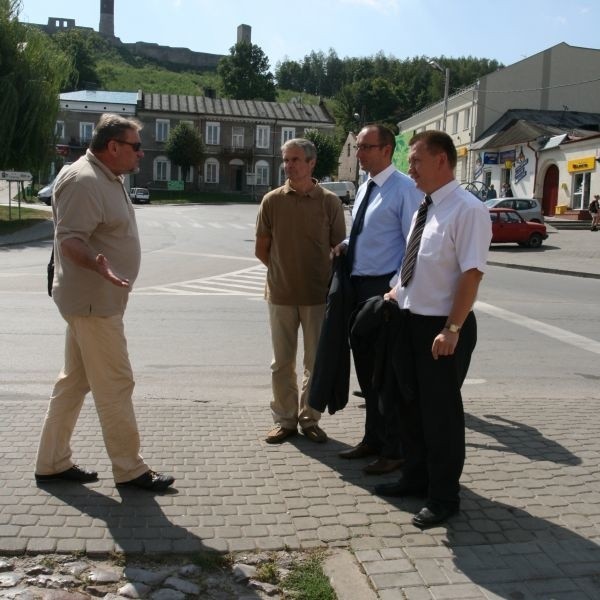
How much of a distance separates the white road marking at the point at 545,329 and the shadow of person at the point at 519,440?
3976 millimetres

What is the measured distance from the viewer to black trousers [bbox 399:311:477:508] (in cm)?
374

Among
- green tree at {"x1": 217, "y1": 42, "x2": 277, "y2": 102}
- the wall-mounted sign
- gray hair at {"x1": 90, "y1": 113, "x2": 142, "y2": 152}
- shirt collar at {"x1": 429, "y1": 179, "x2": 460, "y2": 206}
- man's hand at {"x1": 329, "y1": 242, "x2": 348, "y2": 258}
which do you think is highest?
green tree at {"x1": 217, "y1": 42, "x2": 277, "y2": 102}

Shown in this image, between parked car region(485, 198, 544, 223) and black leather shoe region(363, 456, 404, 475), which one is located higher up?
parked car region(485, 198, 544, 223)

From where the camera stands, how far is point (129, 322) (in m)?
10.1

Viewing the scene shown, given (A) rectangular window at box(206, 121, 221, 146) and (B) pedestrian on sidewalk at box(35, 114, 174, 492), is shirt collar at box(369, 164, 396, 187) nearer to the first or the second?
(B) pedestrian on sidewalk at box(35, 114, 174, 492)

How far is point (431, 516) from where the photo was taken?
371 centimetres

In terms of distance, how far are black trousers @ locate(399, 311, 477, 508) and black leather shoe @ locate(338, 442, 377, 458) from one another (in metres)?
0.92

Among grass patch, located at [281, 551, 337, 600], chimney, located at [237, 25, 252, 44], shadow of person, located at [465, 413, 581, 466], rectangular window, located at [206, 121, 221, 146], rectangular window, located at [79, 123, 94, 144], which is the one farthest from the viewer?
chimney, located at [237, 25, 252, 44]

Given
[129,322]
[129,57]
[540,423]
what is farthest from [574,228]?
[129,57]

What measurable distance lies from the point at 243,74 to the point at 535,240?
8478cm

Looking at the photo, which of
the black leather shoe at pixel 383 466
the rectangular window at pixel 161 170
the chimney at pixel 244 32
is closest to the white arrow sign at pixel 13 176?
the black leather shoe at pixel 383 466

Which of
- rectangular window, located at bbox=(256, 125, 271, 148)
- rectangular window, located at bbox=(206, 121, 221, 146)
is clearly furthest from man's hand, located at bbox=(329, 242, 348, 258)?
rectangular window, located at bbox=(256, 125, 271, 148)

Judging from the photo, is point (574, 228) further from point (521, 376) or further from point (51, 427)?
point (51, 427)

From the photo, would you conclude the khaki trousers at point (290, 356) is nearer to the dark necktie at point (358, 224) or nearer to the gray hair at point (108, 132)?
the dark necktie at point (358, 224)
